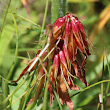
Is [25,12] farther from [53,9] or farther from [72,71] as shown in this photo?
[72,71]

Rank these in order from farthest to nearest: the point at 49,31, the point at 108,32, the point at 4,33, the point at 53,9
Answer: the point at 108,32 → the point at 4,33 → the point at 53,9 → the point at 49,31

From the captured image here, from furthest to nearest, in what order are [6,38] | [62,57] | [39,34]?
Result: [39,34] < [6,38] < [62,57]

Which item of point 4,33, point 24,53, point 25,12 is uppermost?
point 25,12

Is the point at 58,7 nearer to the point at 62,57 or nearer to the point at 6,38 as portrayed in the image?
the point at 62,57

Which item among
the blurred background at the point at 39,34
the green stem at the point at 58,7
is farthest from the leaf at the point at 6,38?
the green stem at the point at 58,7

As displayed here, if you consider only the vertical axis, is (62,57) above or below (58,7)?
below

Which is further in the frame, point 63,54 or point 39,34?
point 39,34

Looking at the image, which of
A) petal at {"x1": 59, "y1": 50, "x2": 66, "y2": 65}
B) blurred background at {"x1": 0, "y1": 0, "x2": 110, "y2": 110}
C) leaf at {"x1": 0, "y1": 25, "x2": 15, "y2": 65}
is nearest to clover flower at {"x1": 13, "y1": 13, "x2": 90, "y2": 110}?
petal at {"x1": 59, "y1": 50, "x2": 66, "y2": 65}

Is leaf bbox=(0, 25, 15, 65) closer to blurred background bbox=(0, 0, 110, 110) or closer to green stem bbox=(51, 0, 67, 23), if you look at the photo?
blurred background bbox=(0, 0, 110, 110)

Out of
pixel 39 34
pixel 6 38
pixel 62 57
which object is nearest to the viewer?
pixel 62 57

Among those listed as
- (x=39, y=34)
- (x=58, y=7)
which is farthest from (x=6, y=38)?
(x=58, y=7)

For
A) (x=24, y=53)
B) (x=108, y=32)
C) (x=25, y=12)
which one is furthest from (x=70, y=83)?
(x=108, y=32)
